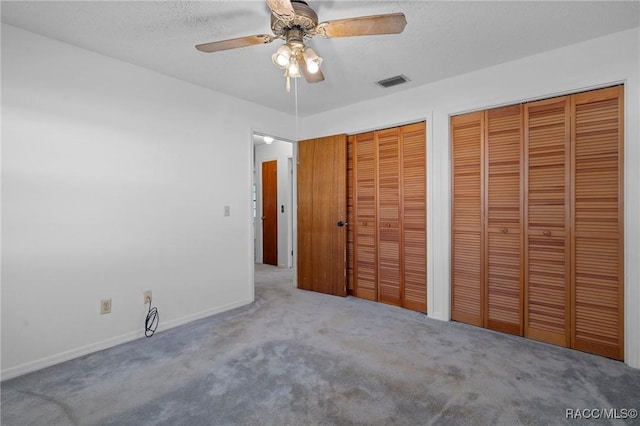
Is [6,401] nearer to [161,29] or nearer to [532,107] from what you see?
[161,29]

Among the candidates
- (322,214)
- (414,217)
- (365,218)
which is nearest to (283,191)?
(322,214)

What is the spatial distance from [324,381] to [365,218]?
209 cm

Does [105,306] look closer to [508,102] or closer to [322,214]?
[322,214]

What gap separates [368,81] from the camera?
10.0 feet

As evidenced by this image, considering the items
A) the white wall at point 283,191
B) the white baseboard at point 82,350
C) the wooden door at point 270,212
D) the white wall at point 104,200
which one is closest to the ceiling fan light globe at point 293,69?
the white wall at point 104,200

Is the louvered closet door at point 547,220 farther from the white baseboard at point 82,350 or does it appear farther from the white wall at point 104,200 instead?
the white baseboard at point 82,350

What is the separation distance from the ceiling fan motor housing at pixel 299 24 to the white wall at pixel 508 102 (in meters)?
1.79

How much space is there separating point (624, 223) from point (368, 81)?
7.66 feet

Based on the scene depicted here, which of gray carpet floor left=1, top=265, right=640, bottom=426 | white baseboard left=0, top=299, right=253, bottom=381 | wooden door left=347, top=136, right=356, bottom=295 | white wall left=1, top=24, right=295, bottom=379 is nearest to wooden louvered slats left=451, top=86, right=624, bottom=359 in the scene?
gray carpet floor left=1, top=265, right=640, bottom=426

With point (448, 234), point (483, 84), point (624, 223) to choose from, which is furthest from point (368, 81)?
point (624, 223)

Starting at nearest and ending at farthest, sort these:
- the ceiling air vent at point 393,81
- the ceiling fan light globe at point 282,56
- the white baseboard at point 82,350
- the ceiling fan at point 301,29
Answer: the ceiling fan at point 301,29 → the ceiling fan light globe at point 282,56 → the white baseboard at point 82,350 → the ceiling air vent at point 393,81

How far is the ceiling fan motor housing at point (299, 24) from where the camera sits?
1670mm

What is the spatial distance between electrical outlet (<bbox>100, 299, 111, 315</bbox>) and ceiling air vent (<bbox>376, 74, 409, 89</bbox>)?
3120 millimetres

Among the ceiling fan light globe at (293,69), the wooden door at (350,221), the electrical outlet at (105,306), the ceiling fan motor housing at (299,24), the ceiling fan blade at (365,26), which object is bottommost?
the electrical outlet at (105,306)
